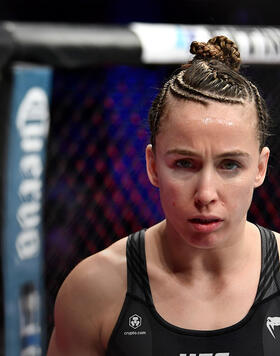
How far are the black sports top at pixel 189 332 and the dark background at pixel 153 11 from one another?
2.82 metres

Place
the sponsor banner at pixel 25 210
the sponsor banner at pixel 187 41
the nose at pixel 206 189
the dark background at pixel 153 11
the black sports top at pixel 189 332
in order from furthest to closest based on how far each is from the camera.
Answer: the dark background at pixel 153 11, the sponsor banner at pixel 187 41, the sponsor banner at pixel 25 210, the black sports top at pixel 189 332, the nose at pixel 206 189

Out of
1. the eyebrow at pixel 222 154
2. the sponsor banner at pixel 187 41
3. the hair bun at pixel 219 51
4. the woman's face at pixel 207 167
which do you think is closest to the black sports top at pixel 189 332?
the woman's face at pixel 207 167

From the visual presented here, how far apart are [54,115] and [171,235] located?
1.43 metres

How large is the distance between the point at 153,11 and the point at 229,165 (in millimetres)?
3078

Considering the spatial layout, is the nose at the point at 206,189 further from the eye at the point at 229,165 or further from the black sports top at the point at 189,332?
the black sports top at the point at 189,332

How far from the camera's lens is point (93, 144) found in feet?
9.13

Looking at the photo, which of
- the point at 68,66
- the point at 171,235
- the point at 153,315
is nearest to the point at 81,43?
the point at 68,66

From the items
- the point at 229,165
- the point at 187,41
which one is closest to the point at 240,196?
the point at 229,165

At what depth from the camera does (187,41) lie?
2.13 metres

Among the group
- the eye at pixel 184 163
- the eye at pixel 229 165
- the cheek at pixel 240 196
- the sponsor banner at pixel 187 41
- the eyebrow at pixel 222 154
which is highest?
the sponsor banner at pixel 187 41

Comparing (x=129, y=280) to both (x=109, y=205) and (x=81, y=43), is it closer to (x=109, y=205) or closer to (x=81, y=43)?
(x=81, y=43)

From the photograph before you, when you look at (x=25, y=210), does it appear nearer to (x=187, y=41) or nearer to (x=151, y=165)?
(x=151, y=165)

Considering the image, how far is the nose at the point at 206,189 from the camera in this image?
3.94ft

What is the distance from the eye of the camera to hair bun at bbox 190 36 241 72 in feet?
4.35
